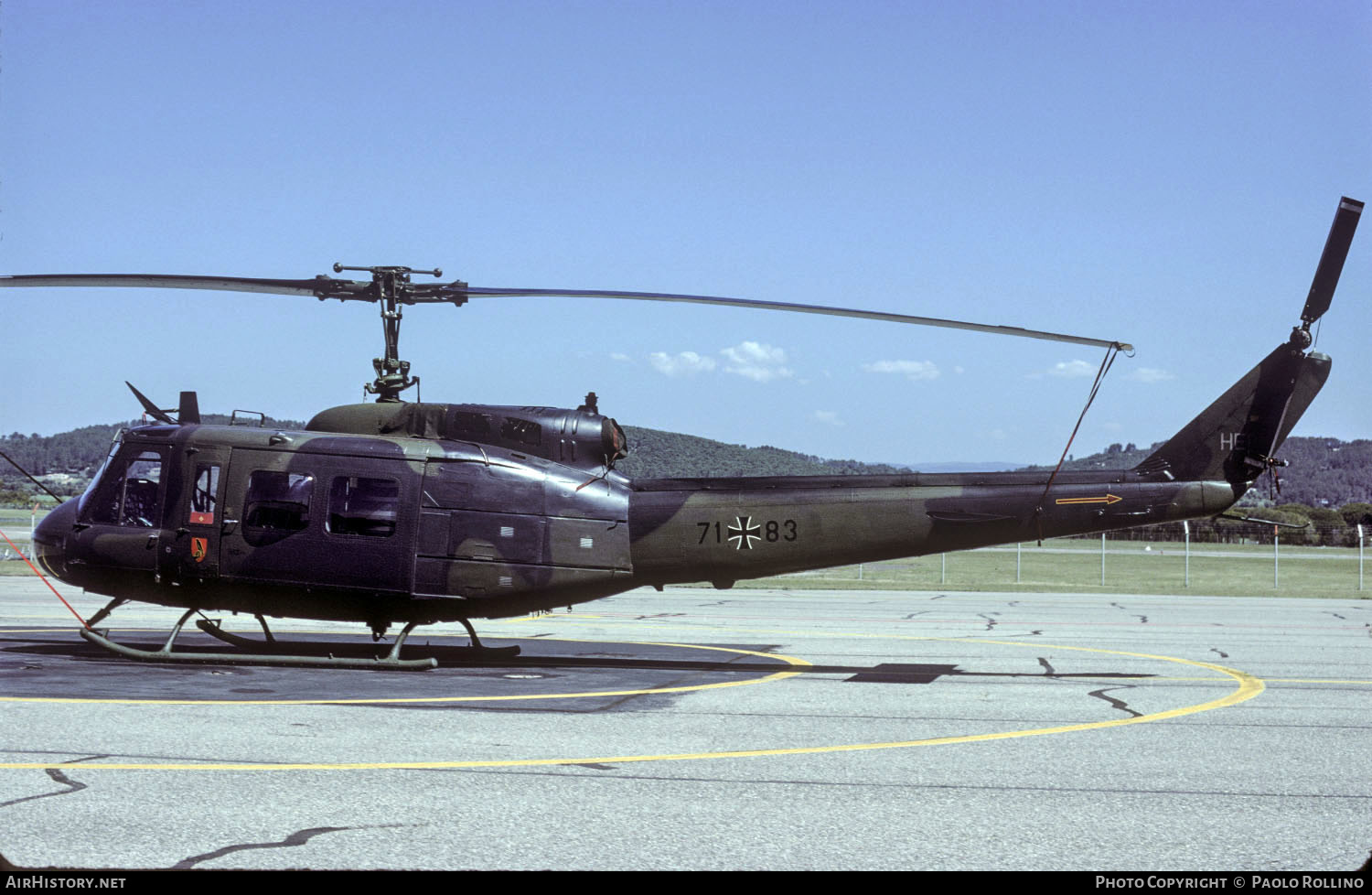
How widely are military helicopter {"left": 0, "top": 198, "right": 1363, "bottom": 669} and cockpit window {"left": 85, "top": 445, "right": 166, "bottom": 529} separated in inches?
0.9

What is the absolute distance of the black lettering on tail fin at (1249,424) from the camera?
599 inches

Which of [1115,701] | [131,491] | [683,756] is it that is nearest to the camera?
[683,756]

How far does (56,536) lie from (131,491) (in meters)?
1.17

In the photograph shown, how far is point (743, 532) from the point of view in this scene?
1595cm

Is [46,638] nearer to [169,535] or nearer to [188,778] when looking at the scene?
[169,535]

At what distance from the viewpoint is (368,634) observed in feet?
73.7

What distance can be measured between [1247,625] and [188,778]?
841 inches

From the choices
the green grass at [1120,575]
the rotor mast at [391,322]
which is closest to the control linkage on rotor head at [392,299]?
the rotor mast at [391,322]

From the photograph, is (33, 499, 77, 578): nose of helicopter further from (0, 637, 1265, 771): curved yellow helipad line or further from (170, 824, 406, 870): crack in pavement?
(170, 824, 406, 870): crack in pavement

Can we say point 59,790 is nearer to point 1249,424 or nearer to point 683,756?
point 683,756

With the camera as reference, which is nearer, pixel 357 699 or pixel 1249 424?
pixel 357 699

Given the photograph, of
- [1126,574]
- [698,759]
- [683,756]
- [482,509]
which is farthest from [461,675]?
[1126,574]
